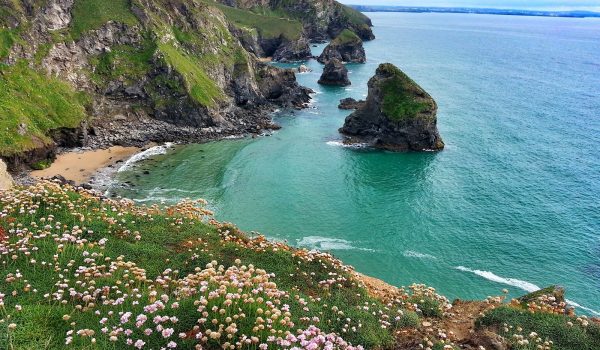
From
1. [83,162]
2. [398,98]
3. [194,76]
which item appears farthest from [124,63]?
[398,98]

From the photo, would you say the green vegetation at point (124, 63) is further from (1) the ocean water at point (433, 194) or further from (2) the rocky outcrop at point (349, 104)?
(2) the rocky outcrop at point (349, 104)

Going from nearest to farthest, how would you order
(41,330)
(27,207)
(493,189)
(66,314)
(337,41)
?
(41,330), (66,314), (27,207), (493,189), (337,41)

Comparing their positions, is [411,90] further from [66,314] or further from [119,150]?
[66,314]

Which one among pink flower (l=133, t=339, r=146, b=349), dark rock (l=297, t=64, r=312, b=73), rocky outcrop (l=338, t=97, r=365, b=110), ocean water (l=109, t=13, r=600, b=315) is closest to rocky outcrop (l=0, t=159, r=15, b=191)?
pink flower (l=133, t=339, r=146, b=349)

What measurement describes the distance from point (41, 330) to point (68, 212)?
10952mm

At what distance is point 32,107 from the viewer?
69375mm

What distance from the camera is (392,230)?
177 ft

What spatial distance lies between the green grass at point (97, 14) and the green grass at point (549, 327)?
86919 millimetres

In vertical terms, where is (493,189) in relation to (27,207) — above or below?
below

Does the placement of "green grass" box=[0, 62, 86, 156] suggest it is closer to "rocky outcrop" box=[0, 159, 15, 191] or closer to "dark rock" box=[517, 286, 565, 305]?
"rocky outcrop" box=[0, 159, 15, 191]

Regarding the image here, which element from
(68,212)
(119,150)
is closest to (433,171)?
(119,150)

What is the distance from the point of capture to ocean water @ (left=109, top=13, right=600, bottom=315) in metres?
47.3

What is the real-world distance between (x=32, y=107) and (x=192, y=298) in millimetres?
69042

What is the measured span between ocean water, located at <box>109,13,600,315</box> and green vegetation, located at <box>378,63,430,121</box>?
844 centimetres
